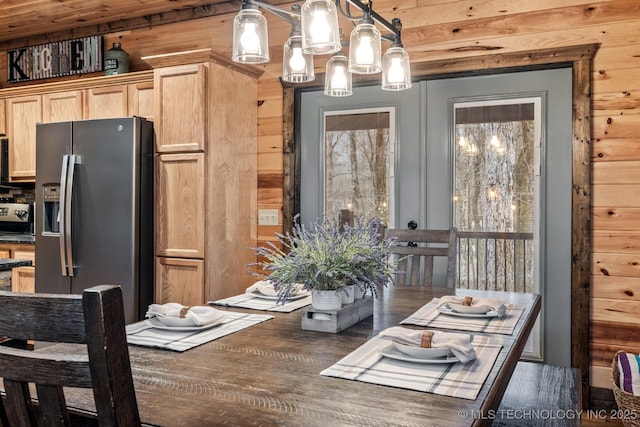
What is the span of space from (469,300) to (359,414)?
1.00 metres

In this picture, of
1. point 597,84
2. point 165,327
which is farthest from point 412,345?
point 597,84

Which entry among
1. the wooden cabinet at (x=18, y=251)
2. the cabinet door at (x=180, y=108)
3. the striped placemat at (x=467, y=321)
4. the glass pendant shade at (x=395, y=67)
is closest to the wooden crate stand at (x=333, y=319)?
the striped placemat at (x=467, y=321)

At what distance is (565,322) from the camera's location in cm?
310

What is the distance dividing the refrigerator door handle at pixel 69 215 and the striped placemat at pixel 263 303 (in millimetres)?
1966

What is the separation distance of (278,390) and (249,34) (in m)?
1.23

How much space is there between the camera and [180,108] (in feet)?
11.7

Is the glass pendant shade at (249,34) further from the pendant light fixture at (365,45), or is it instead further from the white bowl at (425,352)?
the white bowl at (425,352)

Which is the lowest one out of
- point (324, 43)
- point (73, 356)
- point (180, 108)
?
point (73, 356)

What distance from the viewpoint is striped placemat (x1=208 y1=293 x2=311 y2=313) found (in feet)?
6.59

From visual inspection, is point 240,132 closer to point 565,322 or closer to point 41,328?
point 565,322

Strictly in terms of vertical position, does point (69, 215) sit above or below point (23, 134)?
below

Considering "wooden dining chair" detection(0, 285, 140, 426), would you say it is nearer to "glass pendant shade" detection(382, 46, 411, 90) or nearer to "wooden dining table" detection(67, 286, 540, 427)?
"wooden dining table" detection(67, 286, 540, 427)

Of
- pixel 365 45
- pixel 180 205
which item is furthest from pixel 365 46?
pixel 180 205

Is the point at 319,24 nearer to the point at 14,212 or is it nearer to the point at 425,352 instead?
the point at 425,352
